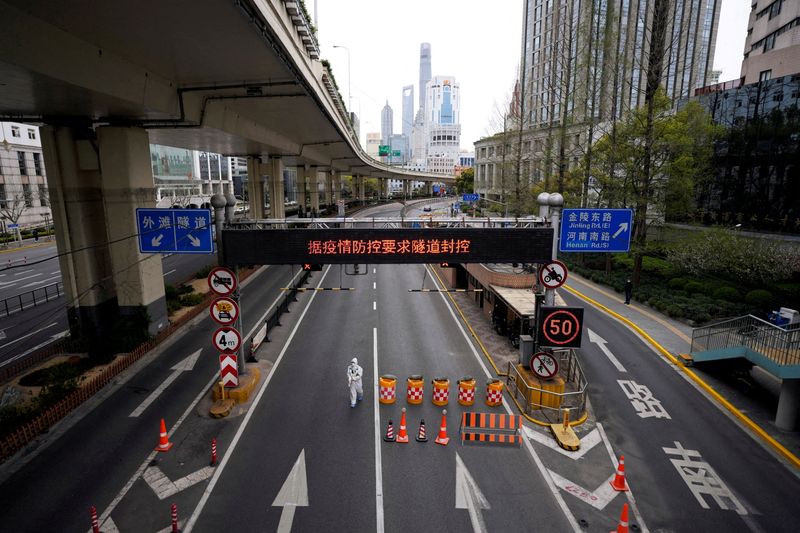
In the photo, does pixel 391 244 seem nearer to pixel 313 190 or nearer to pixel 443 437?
pixel 443 437

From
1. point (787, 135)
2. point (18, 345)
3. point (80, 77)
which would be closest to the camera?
point (80, 77)

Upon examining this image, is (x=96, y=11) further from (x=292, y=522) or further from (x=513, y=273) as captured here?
(x=513, y=273)

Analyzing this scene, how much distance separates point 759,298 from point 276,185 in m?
43.9

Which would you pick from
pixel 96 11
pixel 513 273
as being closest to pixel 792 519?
Result: pixel 513 273

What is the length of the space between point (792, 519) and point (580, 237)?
8.88 m

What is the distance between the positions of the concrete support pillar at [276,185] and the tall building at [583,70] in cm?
2572

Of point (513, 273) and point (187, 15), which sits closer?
point (187, 15)

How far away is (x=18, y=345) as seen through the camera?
20516mm

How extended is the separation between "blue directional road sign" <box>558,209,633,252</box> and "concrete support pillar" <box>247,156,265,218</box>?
40561mm

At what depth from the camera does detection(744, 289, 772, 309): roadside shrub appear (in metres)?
23.8

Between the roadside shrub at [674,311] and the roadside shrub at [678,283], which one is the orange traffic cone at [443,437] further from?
the roadside shrub at [678,283]

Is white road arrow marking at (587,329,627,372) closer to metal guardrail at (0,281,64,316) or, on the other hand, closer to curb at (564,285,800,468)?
curb at (564,285,800,468)

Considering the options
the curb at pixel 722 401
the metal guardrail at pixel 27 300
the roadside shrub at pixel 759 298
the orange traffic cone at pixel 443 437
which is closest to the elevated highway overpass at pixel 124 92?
the metal guardrail at pixel 27 300

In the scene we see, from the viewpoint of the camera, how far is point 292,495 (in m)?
10.5
